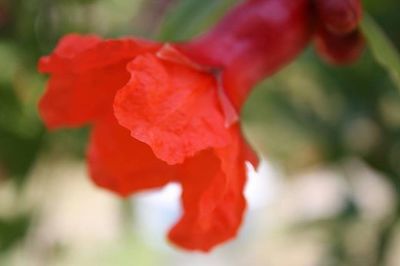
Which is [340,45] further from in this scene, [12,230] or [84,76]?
[12,230]

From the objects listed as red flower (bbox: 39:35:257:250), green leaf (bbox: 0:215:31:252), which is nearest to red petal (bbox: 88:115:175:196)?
red flower (bbox: 39:35:257:250)

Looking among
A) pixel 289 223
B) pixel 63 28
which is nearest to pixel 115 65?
pixel 63 28

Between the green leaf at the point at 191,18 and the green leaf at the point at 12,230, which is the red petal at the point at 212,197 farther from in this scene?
the green leaf at the point at 12,230

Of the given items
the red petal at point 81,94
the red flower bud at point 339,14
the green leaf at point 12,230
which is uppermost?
the red flower bud at point 339,14

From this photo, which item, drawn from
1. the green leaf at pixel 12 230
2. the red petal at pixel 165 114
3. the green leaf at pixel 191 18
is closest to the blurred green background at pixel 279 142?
the green leaf at pixel 12 230

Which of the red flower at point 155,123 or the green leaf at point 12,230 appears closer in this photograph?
the red flower at point 155,123

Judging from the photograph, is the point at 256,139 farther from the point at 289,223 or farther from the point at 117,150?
the point at 117,150
